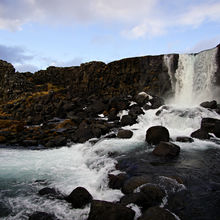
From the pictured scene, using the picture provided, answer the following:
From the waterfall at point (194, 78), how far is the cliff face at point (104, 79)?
1.76 m

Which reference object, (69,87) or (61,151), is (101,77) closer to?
(69,87)

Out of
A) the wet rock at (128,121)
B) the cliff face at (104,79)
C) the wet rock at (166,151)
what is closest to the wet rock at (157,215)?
the wet rock at (166,151)

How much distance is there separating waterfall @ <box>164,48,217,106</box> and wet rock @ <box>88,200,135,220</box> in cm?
2402

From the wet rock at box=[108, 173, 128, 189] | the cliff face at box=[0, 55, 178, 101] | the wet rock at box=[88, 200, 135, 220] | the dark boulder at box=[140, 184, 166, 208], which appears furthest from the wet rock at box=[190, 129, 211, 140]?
the cliff face at box=[0, 55, 178, 101]

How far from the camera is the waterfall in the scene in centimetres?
2559

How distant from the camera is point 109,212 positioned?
5.24m

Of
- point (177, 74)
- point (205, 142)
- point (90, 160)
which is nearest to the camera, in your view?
point (90, 160)

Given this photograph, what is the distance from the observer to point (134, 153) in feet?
38.7

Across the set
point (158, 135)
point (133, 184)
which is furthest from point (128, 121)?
point (133, 184)

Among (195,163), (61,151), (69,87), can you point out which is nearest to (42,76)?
(69,87)

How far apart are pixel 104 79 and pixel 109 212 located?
3304 cm

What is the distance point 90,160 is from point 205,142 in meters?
8.25

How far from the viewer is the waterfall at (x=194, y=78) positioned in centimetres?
2559

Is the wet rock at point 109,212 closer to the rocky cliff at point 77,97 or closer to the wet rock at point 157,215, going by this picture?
the wet rock at point 157,215
